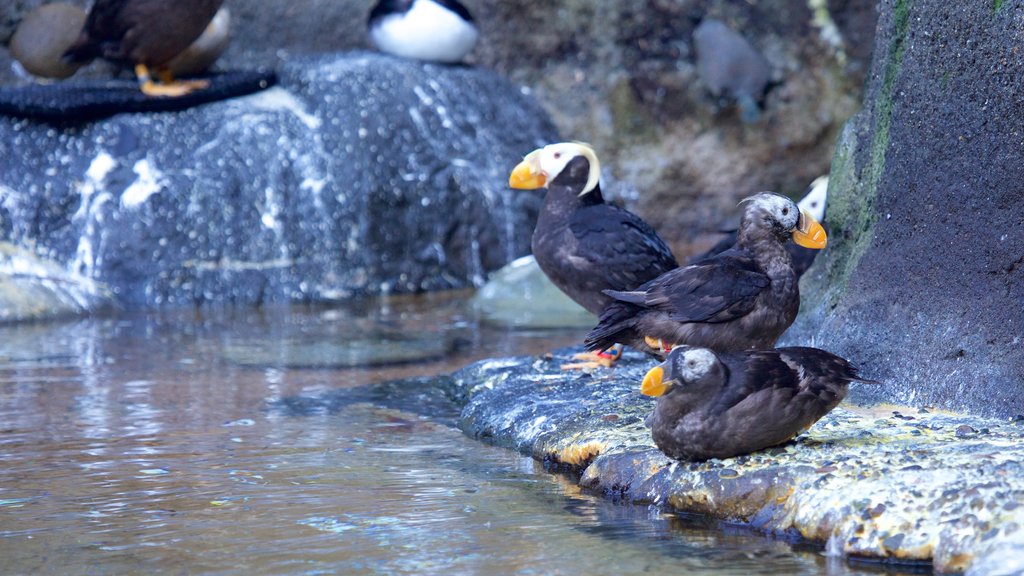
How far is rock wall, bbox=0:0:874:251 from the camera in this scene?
1091 centimetres

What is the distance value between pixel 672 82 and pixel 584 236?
19.0ft

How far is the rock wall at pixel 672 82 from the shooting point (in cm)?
1091

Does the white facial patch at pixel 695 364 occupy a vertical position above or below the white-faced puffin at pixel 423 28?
below

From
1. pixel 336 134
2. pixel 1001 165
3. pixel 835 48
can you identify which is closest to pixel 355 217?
pixel 336 134

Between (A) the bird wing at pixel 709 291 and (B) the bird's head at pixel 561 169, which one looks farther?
(B) the bird's head at pixel 561 169

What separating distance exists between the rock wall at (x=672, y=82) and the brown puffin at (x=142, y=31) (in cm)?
219

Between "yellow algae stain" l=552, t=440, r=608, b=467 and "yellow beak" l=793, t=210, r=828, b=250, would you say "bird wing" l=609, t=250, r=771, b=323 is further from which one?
"yellow algae stain" l=552, t=440, r=608, b=467

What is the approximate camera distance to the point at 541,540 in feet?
11.1

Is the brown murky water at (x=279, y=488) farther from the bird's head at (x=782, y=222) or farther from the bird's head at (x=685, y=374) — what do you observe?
the bird's head at (x=782, y=222)

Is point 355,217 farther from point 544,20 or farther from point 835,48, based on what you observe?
point 835,48

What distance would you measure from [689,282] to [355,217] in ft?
15.7

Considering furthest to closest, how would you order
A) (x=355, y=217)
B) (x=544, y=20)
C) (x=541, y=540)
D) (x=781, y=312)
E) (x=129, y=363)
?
(x=544, y=20), (x=355, y=217), (x=129, y=363), (x=781, y=312), (x=541, y=540)

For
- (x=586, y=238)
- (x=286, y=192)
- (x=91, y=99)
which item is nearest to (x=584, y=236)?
(x=586, y=238)

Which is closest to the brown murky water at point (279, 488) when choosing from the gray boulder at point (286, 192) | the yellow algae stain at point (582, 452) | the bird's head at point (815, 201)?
the yellow algae stain at point (582, 452)
